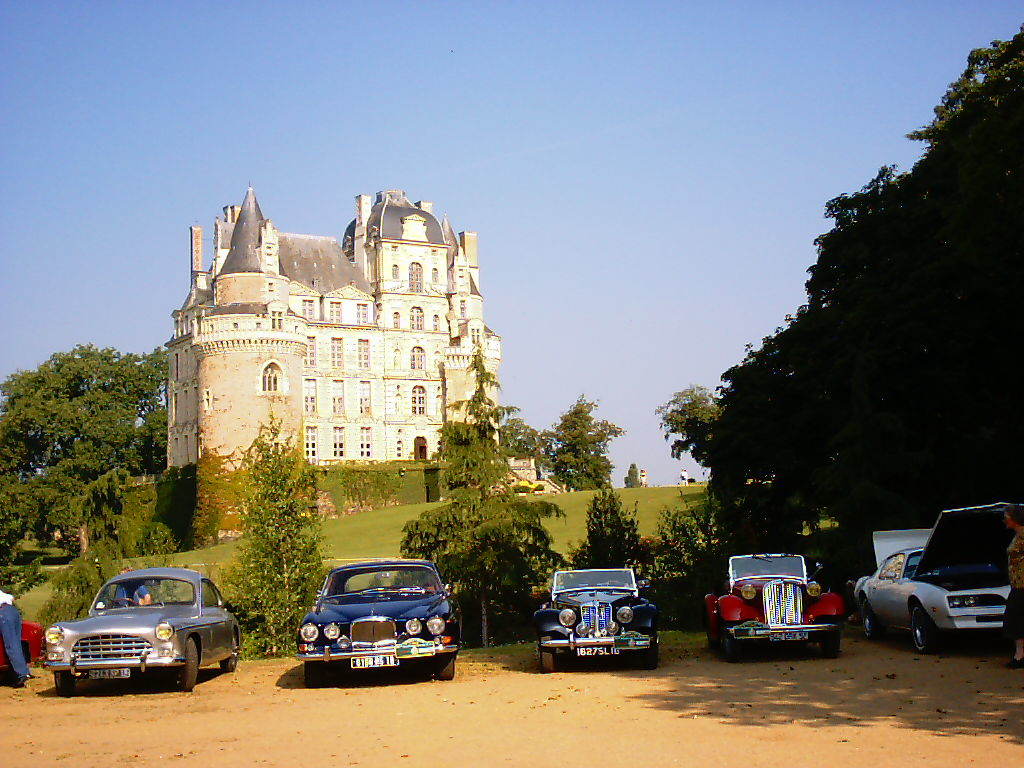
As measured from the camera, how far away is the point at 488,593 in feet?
102

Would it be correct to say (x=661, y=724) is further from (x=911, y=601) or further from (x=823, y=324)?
(x=823, y=324)

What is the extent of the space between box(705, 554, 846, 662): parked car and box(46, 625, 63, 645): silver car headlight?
8.91 metres

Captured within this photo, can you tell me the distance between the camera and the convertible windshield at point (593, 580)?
18453mm

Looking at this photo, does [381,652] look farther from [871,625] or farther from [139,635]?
[871,625]

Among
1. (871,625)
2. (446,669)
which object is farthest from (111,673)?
(871,625)

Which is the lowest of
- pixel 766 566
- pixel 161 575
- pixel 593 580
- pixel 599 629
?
pixel 599 629

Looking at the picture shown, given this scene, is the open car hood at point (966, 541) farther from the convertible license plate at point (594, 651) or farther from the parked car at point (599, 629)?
the convertible license plate at point (594, 651)

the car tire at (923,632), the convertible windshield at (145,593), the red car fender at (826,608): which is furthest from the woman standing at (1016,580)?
the convertible windshield at (145,593)

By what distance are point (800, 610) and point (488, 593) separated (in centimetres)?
1483

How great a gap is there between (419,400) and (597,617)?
75379 mm

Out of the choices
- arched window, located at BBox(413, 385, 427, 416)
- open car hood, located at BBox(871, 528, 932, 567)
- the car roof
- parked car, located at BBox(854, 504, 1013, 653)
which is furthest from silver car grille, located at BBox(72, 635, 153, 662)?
arched window, located at BBox(413, 385, 427, 416)

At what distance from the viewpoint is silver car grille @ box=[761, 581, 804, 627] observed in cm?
1730

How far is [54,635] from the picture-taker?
52.6ft

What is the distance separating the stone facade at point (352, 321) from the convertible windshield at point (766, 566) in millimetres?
61685
